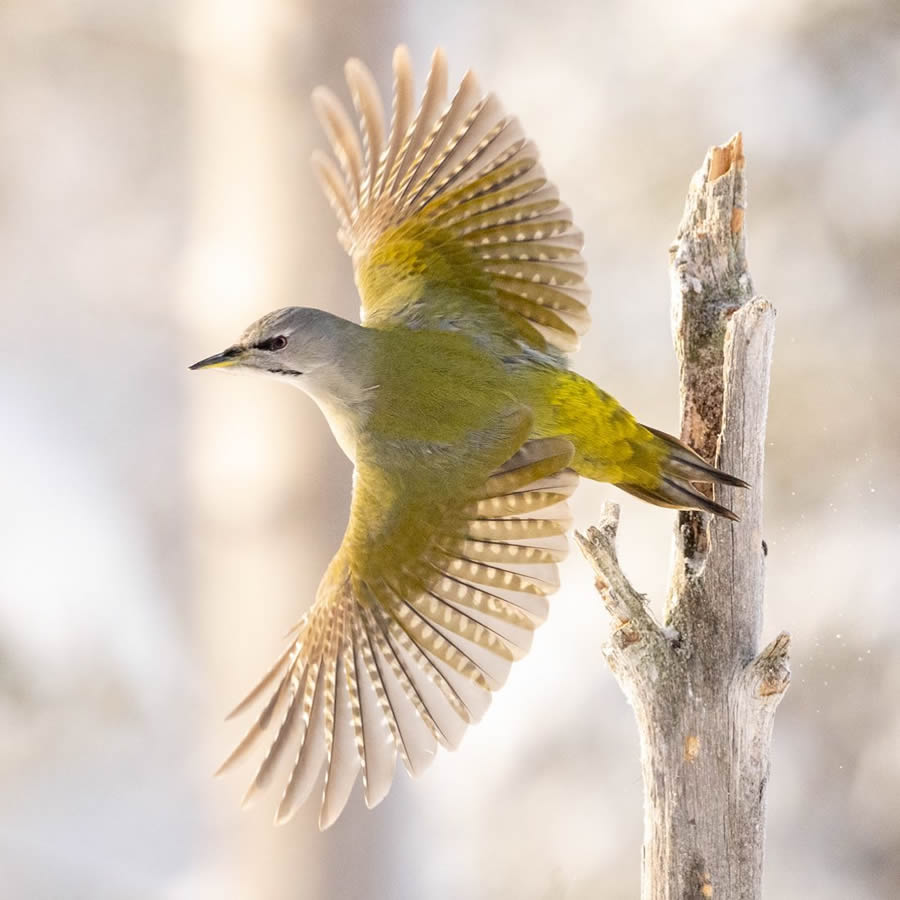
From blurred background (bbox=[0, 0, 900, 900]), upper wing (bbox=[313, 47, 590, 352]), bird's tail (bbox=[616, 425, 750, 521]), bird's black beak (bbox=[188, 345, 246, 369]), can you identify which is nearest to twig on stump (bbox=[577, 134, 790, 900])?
bird's tail (bbox=[616, 425, 750, 521])

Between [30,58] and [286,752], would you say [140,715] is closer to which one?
[286,752]

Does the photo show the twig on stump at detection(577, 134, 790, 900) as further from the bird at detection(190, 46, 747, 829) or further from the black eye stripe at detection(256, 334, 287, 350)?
the black eye stripe at detection(256, 334, 287, 350)

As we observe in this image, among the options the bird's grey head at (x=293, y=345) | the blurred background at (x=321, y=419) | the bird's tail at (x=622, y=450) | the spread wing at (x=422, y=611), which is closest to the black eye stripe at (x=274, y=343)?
the bird's grey head at (x=293, y=345)

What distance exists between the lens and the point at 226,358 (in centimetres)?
130

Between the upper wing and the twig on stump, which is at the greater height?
the upper wing

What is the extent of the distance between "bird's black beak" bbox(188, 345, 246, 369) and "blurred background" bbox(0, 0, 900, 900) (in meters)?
0.86

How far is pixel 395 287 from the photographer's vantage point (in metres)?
1.53

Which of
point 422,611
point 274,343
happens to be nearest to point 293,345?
point 274,343

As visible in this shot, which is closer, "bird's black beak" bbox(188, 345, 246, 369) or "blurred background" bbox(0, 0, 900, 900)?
"bird's black beak" bbox(188, 345, 246, 369)

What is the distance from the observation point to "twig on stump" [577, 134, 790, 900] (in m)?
1.29

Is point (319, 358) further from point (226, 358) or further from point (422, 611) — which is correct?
point (422, 611)

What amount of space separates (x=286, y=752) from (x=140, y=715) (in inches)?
46.9

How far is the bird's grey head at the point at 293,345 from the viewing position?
4.34ft

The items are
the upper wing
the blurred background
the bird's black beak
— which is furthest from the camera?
the blurred background
